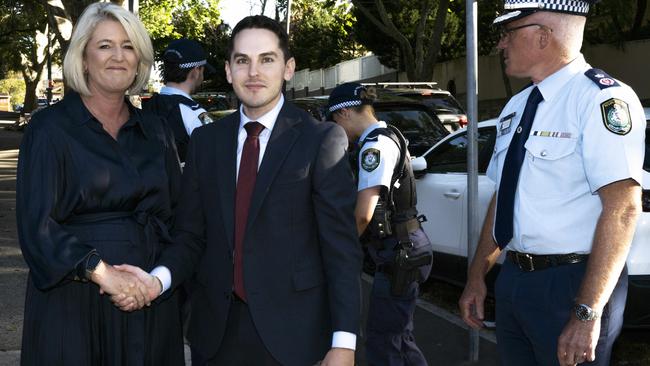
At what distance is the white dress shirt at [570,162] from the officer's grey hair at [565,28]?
56 mm

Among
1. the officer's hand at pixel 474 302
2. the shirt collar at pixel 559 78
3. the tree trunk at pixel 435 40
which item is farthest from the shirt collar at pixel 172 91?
the tree trunk at pixel 435 40

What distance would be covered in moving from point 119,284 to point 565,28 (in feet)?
5.72

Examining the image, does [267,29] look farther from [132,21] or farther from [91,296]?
[91,296]

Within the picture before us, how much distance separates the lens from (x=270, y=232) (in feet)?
8.63

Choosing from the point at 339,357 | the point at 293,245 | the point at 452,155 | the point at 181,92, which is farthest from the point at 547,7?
the point at 452,155

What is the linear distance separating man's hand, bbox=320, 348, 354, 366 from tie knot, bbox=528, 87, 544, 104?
110 centimetres

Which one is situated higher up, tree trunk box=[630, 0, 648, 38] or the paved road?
tree trunk box=[630, 0, 648, 38]

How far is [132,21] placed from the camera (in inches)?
120

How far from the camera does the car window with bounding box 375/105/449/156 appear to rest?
9.69m

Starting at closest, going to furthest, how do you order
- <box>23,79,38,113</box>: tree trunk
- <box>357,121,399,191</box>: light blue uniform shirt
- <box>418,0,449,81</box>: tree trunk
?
<box>357,121,399,191</box>: light blue uniform shirt < <box>418,0,449,81</box>: tree trunk < <box>23,79,38,113</box>: tree trunk

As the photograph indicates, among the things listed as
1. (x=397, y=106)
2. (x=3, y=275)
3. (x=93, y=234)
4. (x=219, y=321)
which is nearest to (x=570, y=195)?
(x=219, y=321)

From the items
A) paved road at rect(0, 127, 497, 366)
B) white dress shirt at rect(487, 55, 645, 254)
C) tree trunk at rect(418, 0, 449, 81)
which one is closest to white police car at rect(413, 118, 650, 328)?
paved road at rect(0, 127, 497, 366)

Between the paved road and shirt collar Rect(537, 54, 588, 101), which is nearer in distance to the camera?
shirt collar Rect(537, 54, 588, 101)

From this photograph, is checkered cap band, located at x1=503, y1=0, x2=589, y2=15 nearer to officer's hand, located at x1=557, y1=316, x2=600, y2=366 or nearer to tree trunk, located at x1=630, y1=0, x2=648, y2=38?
officer's hand, located at x1=557, y1=316, x2=600, y2=366
